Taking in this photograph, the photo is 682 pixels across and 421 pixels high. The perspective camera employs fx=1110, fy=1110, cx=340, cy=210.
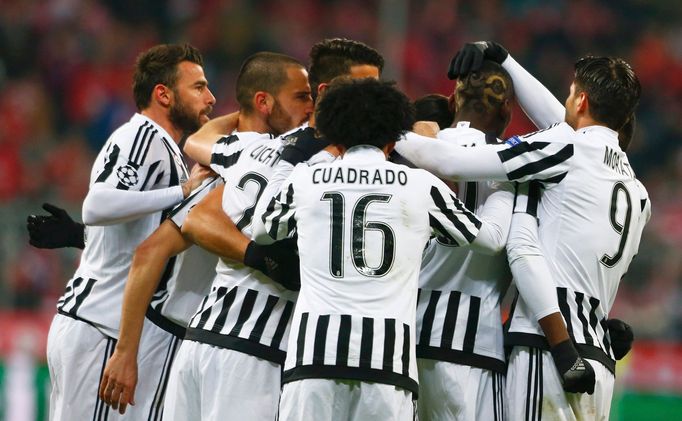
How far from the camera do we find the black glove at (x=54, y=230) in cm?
643

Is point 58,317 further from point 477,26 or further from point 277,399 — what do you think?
point 477,26

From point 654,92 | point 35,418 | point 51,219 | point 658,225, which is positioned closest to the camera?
point 51,219

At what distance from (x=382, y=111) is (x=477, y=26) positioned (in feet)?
40.1

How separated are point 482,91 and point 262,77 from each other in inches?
47.0

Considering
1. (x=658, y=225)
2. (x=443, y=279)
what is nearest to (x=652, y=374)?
(x=658, y=225)

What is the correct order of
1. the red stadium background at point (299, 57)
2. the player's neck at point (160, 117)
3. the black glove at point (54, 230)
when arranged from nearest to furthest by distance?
1. the player's neck at point (160, 117)
2. the black glove at point (54, 230)
3. the red stadium background at point (299, 57)

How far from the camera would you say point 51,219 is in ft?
21.2

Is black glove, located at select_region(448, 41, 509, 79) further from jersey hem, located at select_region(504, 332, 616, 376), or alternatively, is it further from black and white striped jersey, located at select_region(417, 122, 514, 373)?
jersey hem, located at select_region(504, 332, 616, 376)

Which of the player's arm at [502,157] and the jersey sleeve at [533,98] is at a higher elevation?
the jersey sleeve at [533,98]

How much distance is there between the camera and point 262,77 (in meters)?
5.75

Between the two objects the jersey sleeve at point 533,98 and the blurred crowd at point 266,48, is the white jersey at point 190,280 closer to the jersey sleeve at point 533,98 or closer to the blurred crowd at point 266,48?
the jersey sleeve at point 533,98

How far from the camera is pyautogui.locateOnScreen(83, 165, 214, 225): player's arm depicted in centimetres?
575

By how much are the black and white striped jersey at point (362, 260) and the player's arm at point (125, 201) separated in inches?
50.6

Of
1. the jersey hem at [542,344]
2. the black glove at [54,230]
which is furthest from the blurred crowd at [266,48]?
the jersey hem at [542,344]
